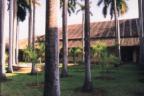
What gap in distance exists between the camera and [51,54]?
33.6 feet

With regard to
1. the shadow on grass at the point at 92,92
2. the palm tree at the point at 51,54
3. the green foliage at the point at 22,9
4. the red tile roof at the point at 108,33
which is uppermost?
the green foliage at the point at 22,9

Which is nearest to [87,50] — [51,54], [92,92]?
[92,92]

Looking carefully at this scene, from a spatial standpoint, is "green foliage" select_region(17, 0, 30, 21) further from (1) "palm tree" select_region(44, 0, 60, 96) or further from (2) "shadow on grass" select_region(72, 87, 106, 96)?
(1) "palm tree" select_region(44, 0, 60, 96)

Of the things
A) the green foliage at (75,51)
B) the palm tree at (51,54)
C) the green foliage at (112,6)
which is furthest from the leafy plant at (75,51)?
the palm tree at (51,54)

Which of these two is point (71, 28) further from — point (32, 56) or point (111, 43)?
point (32, 56)

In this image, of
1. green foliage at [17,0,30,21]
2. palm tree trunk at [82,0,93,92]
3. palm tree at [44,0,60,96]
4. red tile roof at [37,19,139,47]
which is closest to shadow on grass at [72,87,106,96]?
palm tree trunk at [82,0,93,92]

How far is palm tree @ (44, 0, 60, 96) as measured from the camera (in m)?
10.2

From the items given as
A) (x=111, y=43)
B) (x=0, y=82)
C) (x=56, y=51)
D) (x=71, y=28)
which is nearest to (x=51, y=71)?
(x=56, y=51)

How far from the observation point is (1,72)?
21.0 m

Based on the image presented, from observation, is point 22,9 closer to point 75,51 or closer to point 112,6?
point 75,51

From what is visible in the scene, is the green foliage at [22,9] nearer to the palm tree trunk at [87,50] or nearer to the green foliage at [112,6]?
the green foliage at [112,6]

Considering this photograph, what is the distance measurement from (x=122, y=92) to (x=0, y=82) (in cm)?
793

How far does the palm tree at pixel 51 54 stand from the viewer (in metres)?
10.2

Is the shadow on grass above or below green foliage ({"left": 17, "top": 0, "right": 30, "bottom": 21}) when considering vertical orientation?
below
